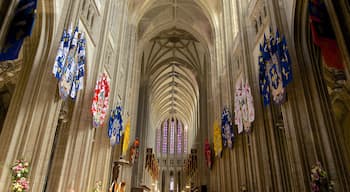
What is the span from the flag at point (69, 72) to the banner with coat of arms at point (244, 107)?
6.44 m

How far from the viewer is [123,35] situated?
15539mm

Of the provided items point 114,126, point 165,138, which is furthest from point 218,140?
point 165,138

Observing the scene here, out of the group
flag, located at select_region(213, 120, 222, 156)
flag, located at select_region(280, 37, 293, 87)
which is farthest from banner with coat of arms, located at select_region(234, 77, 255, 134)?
flag, located at select_region(213, 120, 222, 156)

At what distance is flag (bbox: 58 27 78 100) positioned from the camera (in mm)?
7234

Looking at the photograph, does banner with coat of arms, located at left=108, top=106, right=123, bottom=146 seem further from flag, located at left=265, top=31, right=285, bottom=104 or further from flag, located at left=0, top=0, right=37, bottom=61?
flag, located at left=265, top=31, right=285, bottom=104

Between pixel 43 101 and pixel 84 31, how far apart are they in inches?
160

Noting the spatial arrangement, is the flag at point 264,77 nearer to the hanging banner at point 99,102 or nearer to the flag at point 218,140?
the hanging banner at point 99,102

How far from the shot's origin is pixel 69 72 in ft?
25.2

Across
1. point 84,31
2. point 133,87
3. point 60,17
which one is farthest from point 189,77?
point 60,17

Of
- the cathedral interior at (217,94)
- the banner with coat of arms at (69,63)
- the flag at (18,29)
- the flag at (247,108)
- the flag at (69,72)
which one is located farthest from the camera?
the flag at (247,108)

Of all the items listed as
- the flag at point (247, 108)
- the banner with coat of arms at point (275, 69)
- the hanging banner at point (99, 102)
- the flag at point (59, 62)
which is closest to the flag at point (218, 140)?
the flag at point (247, 108)

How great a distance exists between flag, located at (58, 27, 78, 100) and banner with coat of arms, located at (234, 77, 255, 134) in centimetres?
Result: 644

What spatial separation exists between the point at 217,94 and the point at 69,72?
1139 centimetres

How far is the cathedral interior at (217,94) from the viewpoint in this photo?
5535mm
